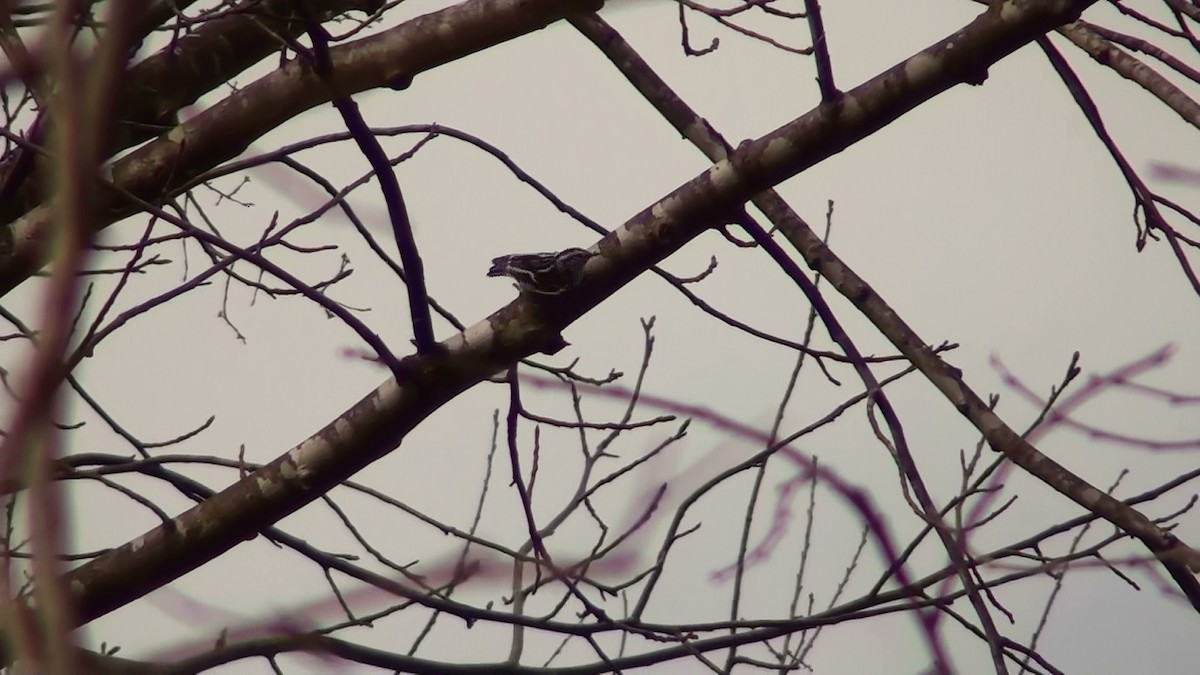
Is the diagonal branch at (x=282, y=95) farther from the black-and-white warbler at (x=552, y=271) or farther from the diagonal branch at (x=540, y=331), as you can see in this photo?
the black-and-white warbler at (x=552, y=271)

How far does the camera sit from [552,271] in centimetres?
162

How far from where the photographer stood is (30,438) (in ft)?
1.04

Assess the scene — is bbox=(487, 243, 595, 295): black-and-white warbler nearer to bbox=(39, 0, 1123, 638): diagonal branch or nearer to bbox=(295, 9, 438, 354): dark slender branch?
bbox=(39, 0, 1123, 638): diagonal branch

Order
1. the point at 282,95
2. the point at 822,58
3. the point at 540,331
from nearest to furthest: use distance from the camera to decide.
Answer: the point at 822,58 < the point at 540,331 < the point at 282,95

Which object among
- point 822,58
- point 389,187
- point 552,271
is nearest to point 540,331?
point 552,271

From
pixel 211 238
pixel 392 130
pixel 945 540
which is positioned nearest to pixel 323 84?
pixel 211 238

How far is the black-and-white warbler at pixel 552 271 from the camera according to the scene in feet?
5.32

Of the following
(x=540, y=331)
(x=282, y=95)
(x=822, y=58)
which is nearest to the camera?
(x=822, y=58)

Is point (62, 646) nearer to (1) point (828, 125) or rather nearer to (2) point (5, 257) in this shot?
(1) point (828, 125)

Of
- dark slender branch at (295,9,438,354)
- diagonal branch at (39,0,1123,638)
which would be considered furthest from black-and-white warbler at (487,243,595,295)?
dark slender branch at (295,9,438,354)

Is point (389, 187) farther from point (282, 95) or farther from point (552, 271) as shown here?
point (282, 95)

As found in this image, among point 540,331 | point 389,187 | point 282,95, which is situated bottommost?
point 540,331

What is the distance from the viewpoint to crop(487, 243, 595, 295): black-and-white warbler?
5.32 feet

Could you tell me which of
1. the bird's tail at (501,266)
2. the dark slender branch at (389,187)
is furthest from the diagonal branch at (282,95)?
the bird's tail at (501,266)
